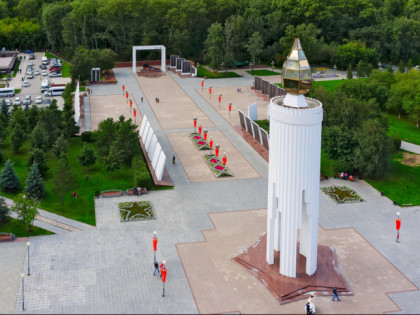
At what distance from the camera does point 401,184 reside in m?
45.0

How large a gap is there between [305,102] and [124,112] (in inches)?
1490

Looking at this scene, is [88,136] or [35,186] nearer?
[35,186]

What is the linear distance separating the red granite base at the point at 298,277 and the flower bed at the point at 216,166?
13174 mm

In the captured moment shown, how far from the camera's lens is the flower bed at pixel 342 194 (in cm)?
4188

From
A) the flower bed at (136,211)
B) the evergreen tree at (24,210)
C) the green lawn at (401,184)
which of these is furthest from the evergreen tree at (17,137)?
Result: the green lawn at (401,184)

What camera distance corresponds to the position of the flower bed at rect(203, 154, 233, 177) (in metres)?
46.4

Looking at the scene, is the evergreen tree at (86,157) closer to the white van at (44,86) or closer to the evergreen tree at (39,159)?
the evergreen tree at (39,159)

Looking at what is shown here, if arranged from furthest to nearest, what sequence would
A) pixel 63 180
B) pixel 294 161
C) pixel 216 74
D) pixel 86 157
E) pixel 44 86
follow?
pixel 216 74 < pixel 44 86 < pixel 86 157 < pixel 63 180 < pixel 294 161

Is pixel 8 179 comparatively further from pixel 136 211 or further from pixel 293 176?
pixel 293 176

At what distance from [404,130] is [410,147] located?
5978mm

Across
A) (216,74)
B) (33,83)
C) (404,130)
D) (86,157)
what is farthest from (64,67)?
(404,130)

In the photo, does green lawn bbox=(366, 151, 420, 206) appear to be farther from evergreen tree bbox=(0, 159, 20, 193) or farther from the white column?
evergreen tree bbox=(0, 159, 20, 193)

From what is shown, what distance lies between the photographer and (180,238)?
36.0m

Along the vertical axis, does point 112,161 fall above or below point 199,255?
above
